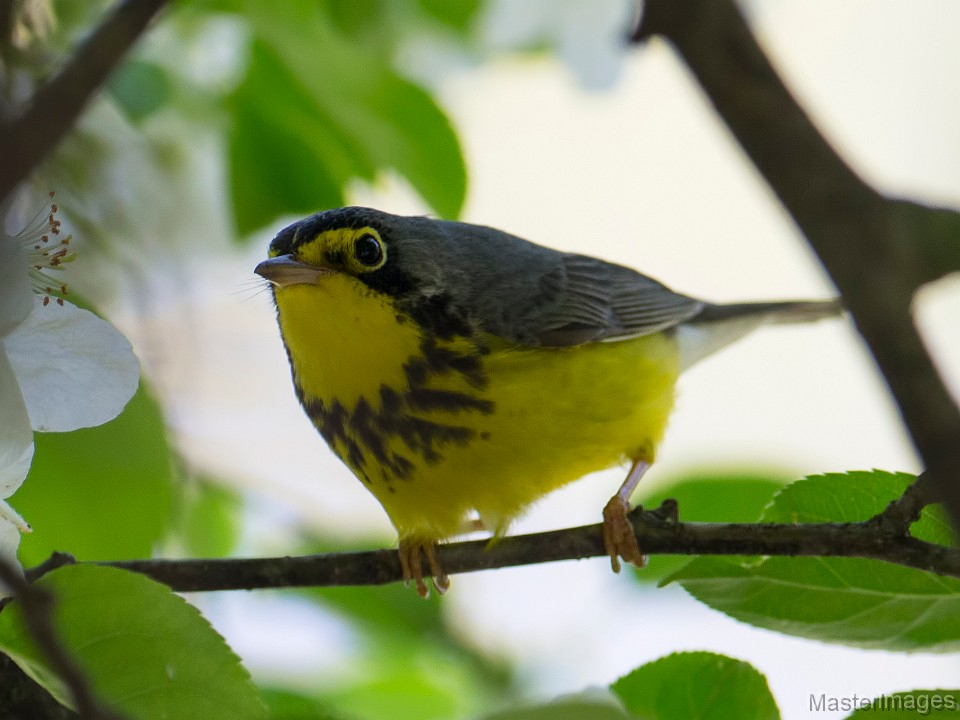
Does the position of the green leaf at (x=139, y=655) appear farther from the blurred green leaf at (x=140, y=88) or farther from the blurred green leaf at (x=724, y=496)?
the blurred green leaf at (x=140, y=88)

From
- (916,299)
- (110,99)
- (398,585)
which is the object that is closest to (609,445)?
(398,585)

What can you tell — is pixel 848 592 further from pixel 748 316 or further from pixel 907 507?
pixel 748 316

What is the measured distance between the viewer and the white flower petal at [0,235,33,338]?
1279 millimetres

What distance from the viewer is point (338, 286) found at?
251 centimetres

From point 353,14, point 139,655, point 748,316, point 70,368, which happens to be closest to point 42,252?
point 70,368

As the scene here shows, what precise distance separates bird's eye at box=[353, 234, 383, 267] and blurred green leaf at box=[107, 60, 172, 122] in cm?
53

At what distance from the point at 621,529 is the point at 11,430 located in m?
1.41

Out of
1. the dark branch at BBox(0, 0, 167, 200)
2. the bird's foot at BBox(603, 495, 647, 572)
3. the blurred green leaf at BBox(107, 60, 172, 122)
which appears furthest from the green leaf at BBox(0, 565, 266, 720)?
the blurred green leaf at BBox(107, 60, 172, 122)

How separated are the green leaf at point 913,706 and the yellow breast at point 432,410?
1158 mm

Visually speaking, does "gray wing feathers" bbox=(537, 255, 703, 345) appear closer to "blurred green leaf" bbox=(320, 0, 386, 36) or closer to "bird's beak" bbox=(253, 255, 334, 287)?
"bird's beak" bbox=(253, 255, 334, 287)

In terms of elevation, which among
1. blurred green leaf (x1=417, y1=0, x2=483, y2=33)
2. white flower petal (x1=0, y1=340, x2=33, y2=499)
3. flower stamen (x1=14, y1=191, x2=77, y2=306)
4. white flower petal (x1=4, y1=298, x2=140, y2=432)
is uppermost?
blurred green leaf (x1=417, y1=0, x2=483, y2=33)

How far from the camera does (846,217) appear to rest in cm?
75

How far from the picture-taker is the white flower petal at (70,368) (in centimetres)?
148

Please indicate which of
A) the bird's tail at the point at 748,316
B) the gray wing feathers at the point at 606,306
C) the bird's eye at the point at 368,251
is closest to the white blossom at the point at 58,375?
the bird's eye at the point at 368,251
